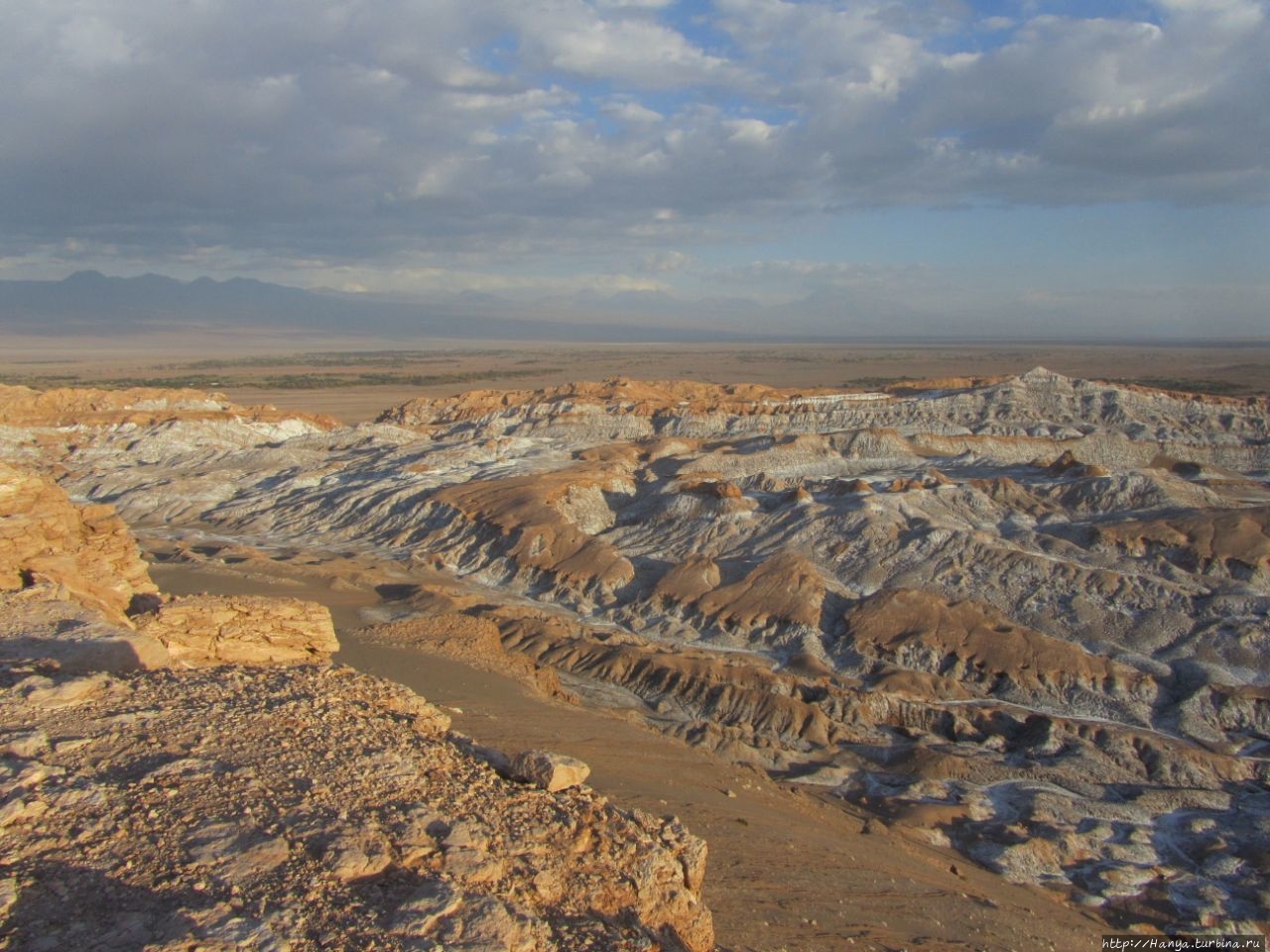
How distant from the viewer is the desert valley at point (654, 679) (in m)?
6.89

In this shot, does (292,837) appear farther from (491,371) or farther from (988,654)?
(491,371)

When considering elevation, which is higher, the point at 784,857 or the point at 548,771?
the point at 548,771

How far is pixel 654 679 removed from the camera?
22.5 meters

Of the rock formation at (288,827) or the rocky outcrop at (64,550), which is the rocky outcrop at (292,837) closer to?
the rock formation at (288,827)

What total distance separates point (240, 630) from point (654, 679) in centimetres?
1149

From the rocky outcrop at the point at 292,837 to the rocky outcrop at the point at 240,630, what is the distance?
3620mm

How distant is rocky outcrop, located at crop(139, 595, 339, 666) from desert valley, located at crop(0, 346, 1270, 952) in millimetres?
67

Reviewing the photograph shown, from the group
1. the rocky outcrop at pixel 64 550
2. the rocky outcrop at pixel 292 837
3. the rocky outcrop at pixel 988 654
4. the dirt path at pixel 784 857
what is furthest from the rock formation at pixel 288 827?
the rocky outcrop at pixel 988 654

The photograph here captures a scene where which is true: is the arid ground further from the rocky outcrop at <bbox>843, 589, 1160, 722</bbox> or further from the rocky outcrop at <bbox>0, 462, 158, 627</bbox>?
the rocky outcrop at <bbox>843, 589, 1160, 722</bbox>

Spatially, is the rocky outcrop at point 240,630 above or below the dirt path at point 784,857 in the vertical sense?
above

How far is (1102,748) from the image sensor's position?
19469mm

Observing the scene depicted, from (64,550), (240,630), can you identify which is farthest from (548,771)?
(64,550)

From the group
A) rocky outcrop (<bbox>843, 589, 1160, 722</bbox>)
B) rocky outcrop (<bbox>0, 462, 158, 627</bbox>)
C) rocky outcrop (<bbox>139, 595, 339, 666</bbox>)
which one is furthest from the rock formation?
rocky outcrop (<bbox>843, 589, 1160, 722</bbox>)

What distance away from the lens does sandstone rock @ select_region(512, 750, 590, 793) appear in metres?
8.52
